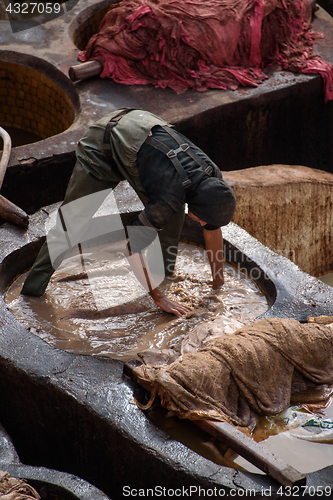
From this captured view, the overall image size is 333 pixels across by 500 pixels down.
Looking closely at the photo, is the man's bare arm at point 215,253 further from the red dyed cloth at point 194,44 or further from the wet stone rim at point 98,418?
the red dyed cloth at point 194,44

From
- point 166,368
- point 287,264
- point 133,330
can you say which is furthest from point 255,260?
point 166,368

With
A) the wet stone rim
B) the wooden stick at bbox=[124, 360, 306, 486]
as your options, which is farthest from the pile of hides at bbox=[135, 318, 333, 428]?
the wet stone rim

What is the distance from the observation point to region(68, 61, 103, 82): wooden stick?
6.01 meters

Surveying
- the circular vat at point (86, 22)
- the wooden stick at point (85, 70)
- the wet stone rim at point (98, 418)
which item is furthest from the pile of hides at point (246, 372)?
the circular vat at point (86, 22)

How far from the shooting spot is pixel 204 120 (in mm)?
5773

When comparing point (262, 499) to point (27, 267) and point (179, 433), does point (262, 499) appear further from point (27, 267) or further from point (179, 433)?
point (27, 267)

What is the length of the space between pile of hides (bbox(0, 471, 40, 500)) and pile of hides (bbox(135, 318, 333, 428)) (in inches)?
28.3

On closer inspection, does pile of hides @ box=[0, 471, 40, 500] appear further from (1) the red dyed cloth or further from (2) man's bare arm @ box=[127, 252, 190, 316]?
(1) the red dyed cloth

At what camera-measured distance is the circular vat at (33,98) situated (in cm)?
629

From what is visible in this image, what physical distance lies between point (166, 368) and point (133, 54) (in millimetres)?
4265

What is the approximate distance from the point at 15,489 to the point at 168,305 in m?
1.57

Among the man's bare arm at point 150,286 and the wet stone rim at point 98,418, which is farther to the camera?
the man's bare arm at point 150,286

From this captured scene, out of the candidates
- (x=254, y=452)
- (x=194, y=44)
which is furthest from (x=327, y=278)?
(x=254, y=452)

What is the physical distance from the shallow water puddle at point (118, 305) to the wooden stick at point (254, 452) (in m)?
0.81
